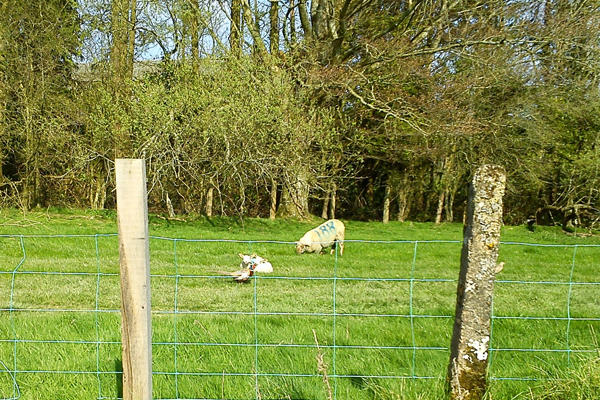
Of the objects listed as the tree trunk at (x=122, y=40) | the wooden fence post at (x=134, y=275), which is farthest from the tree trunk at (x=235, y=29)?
the wooden fence post at (x=134, y=275)

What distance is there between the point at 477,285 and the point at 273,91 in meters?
14.1

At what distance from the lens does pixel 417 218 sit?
25.7m

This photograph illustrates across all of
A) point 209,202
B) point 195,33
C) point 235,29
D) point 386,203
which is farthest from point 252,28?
point 386,203

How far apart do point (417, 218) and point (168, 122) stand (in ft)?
47.1

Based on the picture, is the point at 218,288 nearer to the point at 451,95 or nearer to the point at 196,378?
the point at 196,378

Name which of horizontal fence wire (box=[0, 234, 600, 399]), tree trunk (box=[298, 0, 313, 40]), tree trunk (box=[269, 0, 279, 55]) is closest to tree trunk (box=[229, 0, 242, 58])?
tree trunk (box=[269, 0, 279, 55])

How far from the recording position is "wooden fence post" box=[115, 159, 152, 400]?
8.81 ft

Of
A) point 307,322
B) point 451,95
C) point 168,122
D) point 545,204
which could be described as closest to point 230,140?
point 168,122

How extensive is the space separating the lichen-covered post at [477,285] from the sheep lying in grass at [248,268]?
5.02 meters

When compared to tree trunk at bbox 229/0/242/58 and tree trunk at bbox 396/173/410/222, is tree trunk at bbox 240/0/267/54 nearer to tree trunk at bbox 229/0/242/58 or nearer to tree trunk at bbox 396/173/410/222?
tree trunk at bbox 229/0/242/58

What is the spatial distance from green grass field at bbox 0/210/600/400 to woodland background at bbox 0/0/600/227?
6425mm

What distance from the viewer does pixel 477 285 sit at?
2939mm

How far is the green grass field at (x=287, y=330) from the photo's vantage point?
370cm

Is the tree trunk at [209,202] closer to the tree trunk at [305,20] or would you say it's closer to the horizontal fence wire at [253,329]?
the tree trunk at [305,20]
